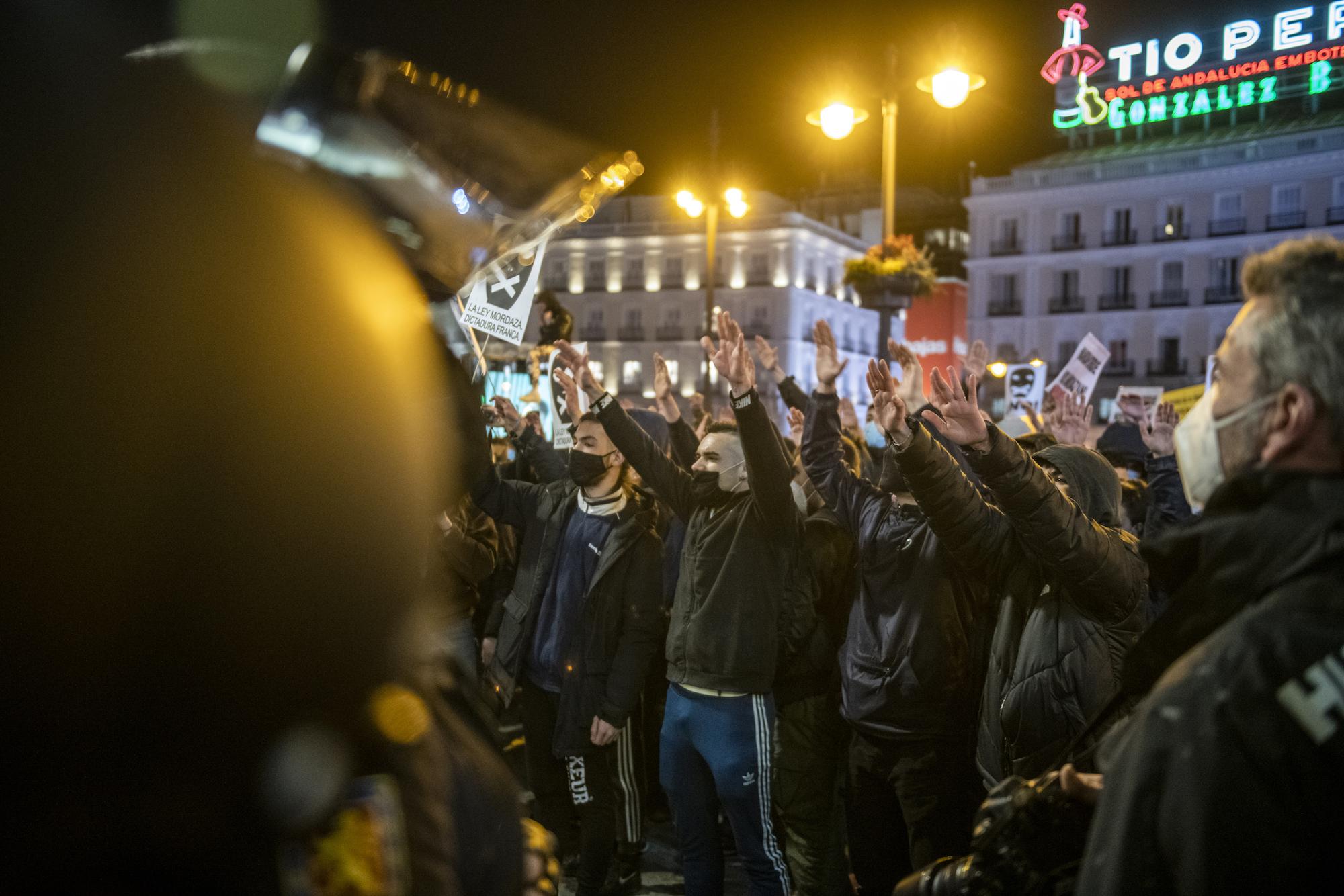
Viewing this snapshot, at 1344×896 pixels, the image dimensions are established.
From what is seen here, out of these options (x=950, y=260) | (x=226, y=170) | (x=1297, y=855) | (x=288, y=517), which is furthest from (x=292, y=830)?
(x=950, y=260)

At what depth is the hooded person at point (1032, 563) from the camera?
334 cm

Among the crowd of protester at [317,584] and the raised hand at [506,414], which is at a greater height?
the raised hand at [506,414]

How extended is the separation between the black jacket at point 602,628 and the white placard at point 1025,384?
6.83m

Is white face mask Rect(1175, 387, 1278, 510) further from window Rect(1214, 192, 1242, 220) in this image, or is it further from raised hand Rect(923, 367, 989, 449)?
window Rect(1214, 192, 1242, 220)

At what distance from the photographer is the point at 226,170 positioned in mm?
1194

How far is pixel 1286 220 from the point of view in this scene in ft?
156

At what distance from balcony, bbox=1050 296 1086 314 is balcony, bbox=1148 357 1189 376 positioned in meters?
4.55

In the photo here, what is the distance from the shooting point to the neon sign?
107 feet

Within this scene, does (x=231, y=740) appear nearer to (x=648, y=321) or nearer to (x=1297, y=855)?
(x=1297, y=855)

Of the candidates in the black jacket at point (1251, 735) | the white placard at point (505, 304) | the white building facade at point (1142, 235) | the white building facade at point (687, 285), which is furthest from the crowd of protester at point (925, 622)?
the white building facade at point (687, 285)

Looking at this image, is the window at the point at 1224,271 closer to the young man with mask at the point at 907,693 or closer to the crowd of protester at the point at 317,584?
the young man with mask at the point at 907,693

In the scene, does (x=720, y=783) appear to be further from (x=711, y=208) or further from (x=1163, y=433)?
(x=711, y=208)

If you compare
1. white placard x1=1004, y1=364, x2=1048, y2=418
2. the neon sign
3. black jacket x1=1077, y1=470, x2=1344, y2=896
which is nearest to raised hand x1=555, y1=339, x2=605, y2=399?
black jacket x1=1077, y1=470, x2=1344, y2=896

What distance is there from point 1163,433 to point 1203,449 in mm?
4874
